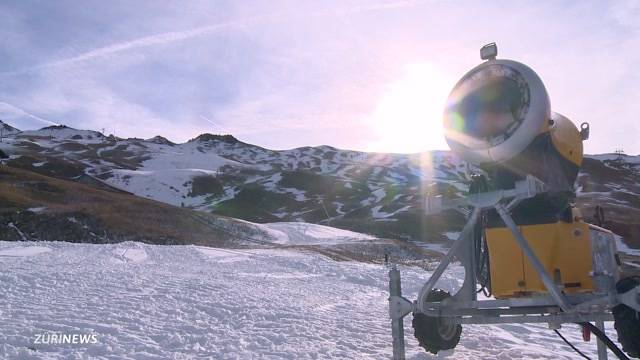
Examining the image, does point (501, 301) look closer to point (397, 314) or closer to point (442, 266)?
point (442, 266)

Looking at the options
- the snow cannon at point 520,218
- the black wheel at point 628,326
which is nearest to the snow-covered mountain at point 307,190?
the snow cannon at point 520,218

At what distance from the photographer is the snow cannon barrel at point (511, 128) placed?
586cm

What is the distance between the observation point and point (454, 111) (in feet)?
21.4

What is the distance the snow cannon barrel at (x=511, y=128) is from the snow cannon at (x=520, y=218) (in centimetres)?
1

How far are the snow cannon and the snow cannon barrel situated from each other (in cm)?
1

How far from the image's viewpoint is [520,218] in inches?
243

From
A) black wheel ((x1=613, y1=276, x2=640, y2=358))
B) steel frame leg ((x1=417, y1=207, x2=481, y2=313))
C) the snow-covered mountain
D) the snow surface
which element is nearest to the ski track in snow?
steel frame leg ((x1=417, y1=207, x2=481, y2=313))

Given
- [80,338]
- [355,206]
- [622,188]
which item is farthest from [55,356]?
[622,188]

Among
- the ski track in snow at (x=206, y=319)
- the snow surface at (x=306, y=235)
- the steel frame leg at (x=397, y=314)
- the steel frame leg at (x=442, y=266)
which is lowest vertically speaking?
the ski track in snow at (x=206, y=319)

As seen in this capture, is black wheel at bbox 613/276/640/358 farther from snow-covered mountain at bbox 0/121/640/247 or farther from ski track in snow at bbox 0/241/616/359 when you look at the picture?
snow-covered mountain at bbox 0/121/640/247

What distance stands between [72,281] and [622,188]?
154m

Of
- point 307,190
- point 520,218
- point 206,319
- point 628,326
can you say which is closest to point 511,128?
point 520,218

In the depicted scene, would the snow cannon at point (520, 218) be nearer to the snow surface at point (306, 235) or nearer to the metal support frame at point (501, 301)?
the metal support frame at point (501, 301)

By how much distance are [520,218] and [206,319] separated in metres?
6.19
